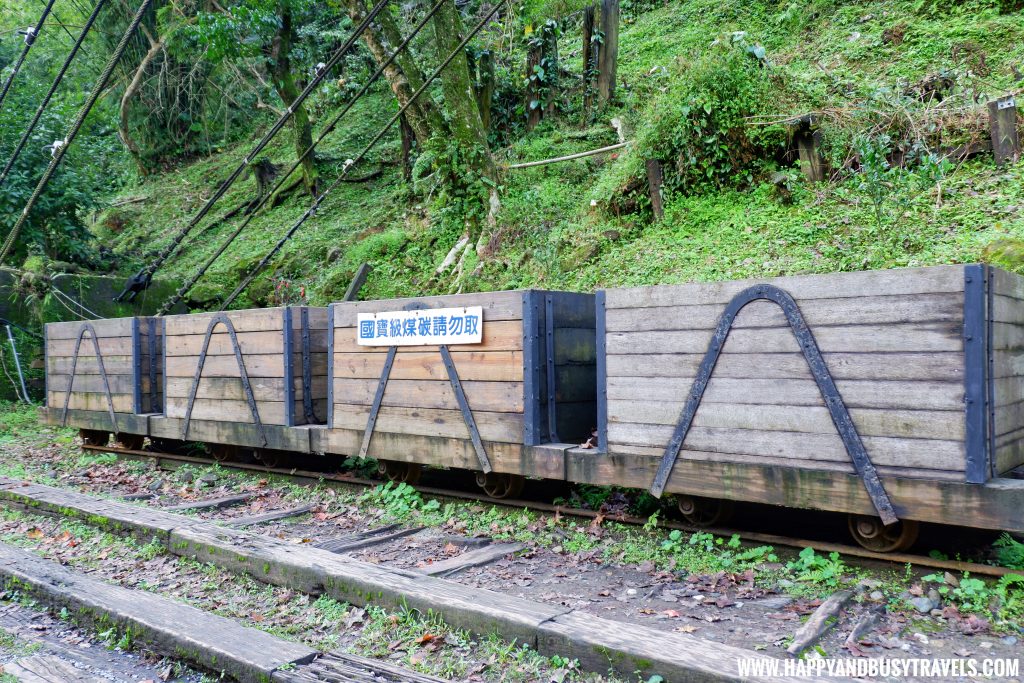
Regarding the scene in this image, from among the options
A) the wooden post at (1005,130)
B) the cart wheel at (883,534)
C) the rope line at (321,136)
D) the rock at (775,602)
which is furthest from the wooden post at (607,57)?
the rock at (775,602)

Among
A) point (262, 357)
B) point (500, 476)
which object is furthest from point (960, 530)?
point (262, 357)

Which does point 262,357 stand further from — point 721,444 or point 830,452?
point 830,452

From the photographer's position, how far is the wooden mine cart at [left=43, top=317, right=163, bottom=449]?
380 inches

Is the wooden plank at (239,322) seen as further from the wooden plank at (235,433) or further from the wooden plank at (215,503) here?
the wooden plank at (215,503)

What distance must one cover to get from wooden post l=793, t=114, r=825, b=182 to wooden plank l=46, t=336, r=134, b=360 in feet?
30.1

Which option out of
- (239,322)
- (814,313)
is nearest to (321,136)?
(239,322)

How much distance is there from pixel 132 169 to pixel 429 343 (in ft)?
84.3

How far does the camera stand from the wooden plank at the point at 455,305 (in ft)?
19.5

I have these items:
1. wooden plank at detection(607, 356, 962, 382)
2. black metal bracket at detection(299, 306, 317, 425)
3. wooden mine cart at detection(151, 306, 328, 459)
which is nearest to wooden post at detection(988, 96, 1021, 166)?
wooden plank at detection(607, 356, 962, 382)

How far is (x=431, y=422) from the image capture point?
6.58 meters

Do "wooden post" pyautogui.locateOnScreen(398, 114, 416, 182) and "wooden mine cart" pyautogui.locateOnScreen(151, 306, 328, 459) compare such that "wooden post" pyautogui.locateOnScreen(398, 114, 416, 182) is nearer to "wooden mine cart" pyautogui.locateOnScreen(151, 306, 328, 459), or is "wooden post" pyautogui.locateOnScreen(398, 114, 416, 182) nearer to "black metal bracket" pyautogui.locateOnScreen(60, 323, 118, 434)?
"black metal bracket" pyautogui.locateOnScreen(60, 323, 118, 434)

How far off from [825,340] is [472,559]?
2625 mm

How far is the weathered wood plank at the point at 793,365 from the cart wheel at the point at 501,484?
1496 mm

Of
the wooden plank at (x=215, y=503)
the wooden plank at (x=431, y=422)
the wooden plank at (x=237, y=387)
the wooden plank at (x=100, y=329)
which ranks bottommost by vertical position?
the wooden plank at (x=215, y=503)
